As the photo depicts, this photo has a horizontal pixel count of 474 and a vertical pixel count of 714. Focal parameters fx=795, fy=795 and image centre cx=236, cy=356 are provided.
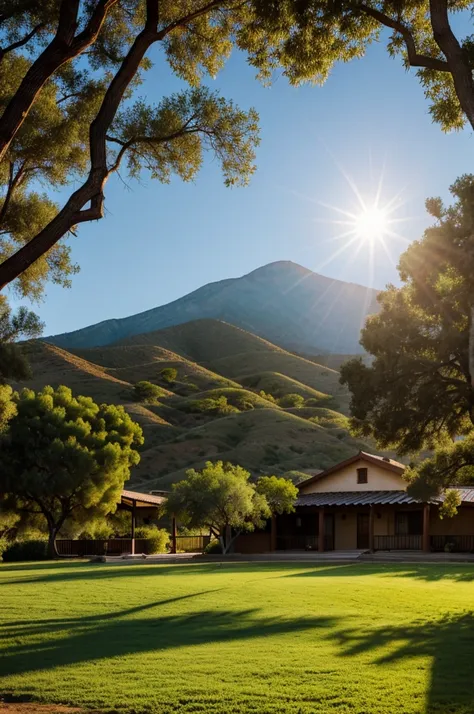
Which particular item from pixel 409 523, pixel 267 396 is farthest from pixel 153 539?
pixel 267 396

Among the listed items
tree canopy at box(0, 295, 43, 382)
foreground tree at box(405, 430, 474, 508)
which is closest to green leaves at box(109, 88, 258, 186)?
tree canopy at box(0, 295, 43, 382)

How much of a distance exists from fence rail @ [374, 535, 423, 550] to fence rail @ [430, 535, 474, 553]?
1.04 metres

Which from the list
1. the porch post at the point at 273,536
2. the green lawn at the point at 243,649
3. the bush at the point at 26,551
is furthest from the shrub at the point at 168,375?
the green lawn at the point at 243,649

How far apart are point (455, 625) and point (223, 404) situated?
102672 mm

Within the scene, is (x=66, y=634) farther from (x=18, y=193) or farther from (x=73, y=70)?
(x=73, y=70)

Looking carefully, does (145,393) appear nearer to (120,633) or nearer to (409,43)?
(120,633)

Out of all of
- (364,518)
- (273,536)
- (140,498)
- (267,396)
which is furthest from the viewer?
(267,396)

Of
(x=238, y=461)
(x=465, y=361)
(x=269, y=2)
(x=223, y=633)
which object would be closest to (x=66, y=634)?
(x=223, y=633)

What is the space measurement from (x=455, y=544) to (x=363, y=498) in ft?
19.8

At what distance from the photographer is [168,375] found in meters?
134

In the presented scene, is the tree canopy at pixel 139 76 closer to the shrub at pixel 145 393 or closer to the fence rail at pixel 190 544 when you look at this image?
the fence rail at pixel 190 544

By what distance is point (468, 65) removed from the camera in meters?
8.62

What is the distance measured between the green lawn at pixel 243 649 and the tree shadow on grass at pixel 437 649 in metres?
0.02

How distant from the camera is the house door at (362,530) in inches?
1822
